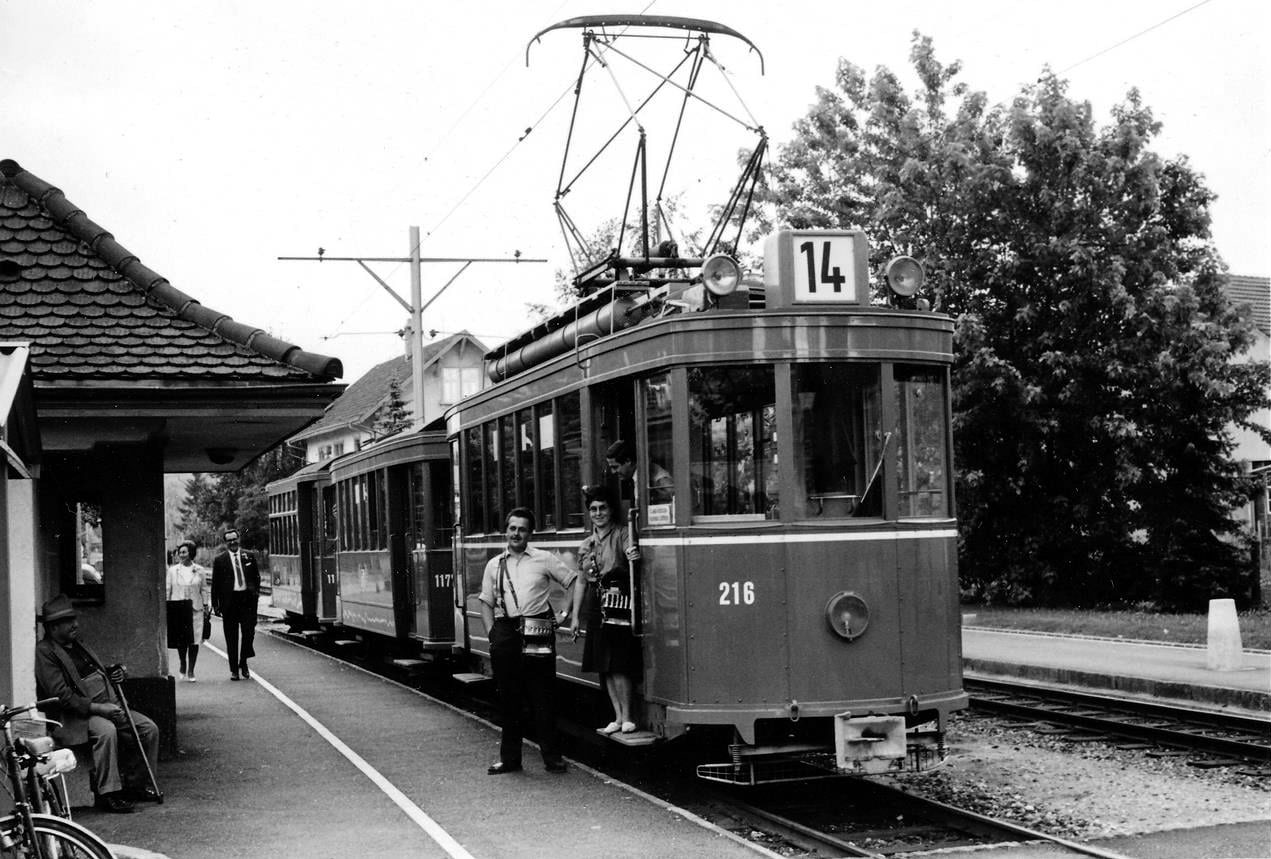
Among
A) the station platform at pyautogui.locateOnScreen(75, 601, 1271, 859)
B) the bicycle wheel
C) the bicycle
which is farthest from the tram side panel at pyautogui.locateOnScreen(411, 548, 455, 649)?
the bicycle wheel

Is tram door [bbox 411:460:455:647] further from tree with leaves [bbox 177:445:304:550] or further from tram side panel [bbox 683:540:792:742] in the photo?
tree with leaves [bbox 177:445:304:550]

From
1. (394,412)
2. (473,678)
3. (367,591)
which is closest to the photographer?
(473,678)

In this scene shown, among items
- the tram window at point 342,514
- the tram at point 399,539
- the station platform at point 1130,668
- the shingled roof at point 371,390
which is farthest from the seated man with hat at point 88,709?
the shingled roof at point 371,390

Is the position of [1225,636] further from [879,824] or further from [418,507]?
[418,507]

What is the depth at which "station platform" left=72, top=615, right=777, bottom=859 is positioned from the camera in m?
8.09

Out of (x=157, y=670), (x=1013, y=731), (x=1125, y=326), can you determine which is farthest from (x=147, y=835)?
(x=1125, y=326)

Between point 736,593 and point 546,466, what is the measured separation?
8.79 feet

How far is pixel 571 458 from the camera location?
10.5 m

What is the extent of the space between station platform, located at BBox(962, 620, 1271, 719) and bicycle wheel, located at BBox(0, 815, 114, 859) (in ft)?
32.4

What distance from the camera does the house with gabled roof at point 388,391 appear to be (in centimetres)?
5994

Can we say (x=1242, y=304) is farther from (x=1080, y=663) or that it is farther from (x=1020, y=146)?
(x=1080, y=663)

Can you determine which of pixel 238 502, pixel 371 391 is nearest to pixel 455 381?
pixel 371 391

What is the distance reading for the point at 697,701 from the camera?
28.6 feet

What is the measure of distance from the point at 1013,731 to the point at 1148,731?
1.15 metres
